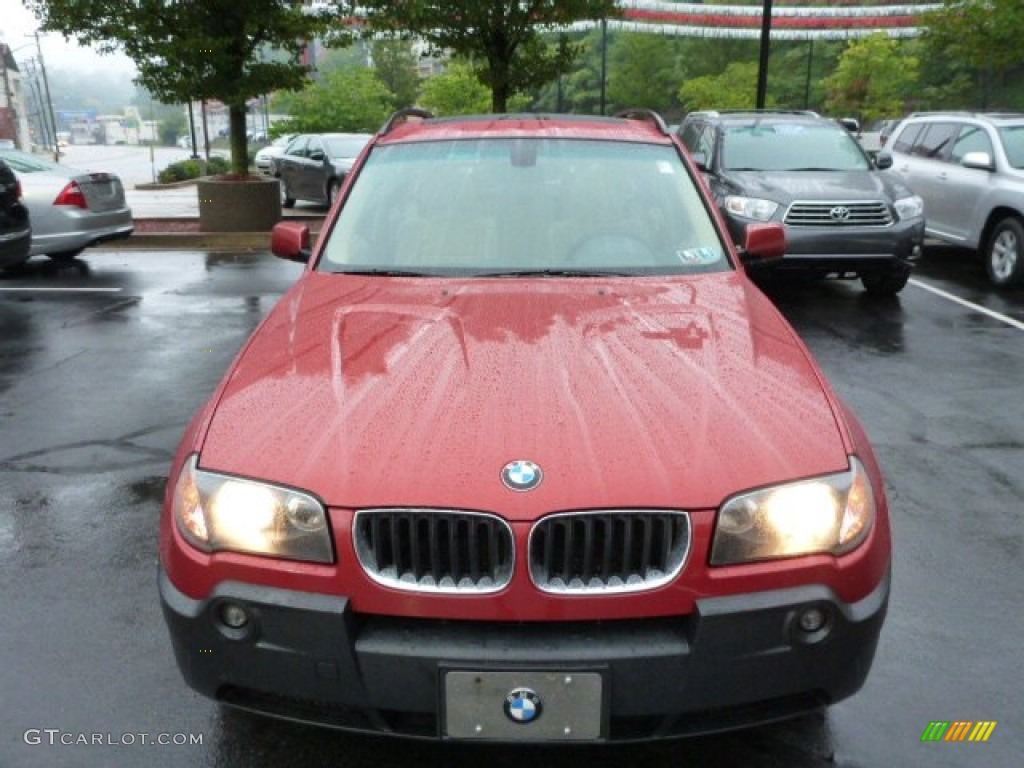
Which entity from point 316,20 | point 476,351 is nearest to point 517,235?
point 476,351

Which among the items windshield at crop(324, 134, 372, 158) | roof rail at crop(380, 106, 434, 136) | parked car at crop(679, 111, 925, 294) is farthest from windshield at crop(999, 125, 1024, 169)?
windshield at crop(324, 134, 372, 158)

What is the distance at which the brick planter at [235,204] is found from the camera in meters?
13.7

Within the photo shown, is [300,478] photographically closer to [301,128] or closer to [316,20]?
[316,20]

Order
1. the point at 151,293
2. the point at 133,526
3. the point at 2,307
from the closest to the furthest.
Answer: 1. the point at 133,526
2. the point at 2,307
3. the point at 151,293

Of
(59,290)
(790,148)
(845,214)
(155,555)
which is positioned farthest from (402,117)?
(59,290)

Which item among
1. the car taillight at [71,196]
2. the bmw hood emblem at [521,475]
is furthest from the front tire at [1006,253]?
the car taillight at [71,196]

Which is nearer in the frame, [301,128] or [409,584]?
[409,584]

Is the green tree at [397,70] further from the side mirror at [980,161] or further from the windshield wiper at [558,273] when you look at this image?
the windshield wiper at [558,273]

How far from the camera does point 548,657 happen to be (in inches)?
82.0

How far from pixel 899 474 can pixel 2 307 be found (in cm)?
820

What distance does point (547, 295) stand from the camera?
333 cm

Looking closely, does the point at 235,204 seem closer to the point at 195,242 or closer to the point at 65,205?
the point at 195,242

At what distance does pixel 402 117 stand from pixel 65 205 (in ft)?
24.3

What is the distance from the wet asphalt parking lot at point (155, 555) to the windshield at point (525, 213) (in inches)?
60.8
